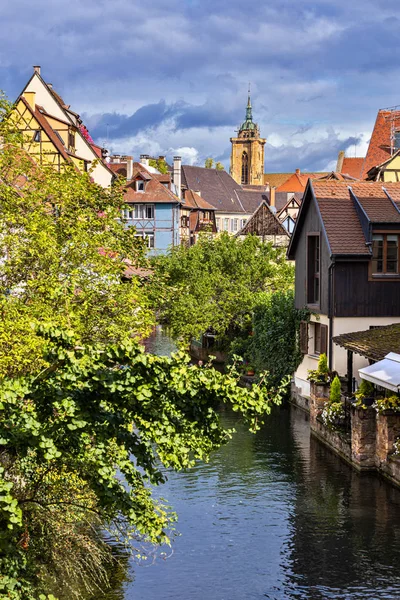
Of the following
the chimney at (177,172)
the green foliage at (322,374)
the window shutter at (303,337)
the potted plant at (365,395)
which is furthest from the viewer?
the chimney at (177,172)

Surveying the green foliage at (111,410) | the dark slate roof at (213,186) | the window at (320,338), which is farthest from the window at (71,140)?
the dark slate roof at (213,186)

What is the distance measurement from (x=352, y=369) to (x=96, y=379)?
2106 centimetres

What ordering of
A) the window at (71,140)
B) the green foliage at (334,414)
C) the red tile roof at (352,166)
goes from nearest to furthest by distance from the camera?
the green foliage at (334,414) < the window at (71,140) < the red tile roof at (352,166)

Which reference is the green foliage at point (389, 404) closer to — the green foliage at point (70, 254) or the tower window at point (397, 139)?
the green foliage at point (70, 254)

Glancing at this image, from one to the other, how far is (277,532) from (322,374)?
406 inches

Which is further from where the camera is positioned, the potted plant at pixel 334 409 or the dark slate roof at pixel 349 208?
the dark slate roof at pixel 349 208

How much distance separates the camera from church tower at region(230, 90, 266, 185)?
17662cm

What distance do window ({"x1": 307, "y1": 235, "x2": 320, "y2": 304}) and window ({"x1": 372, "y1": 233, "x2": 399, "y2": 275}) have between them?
326cm

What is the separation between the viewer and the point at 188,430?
34.9ft

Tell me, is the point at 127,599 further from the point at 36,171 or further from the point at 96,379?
the point at 36,171

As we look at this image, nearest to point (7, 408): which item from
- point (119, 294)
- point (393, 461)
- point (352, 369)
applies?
point (119, 294)

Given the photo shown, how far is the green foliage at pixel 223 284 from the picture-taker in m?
46.0

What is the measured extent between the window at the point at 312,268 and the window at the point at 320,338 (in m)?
1.10

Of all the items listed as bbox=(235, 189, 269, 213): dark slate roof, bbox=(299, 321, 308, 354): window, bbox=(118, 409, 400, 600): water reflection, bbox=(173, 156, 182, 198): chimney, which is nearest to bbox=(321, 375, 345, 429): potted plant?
bbox=(118, 409, 400, 600): water reflection
